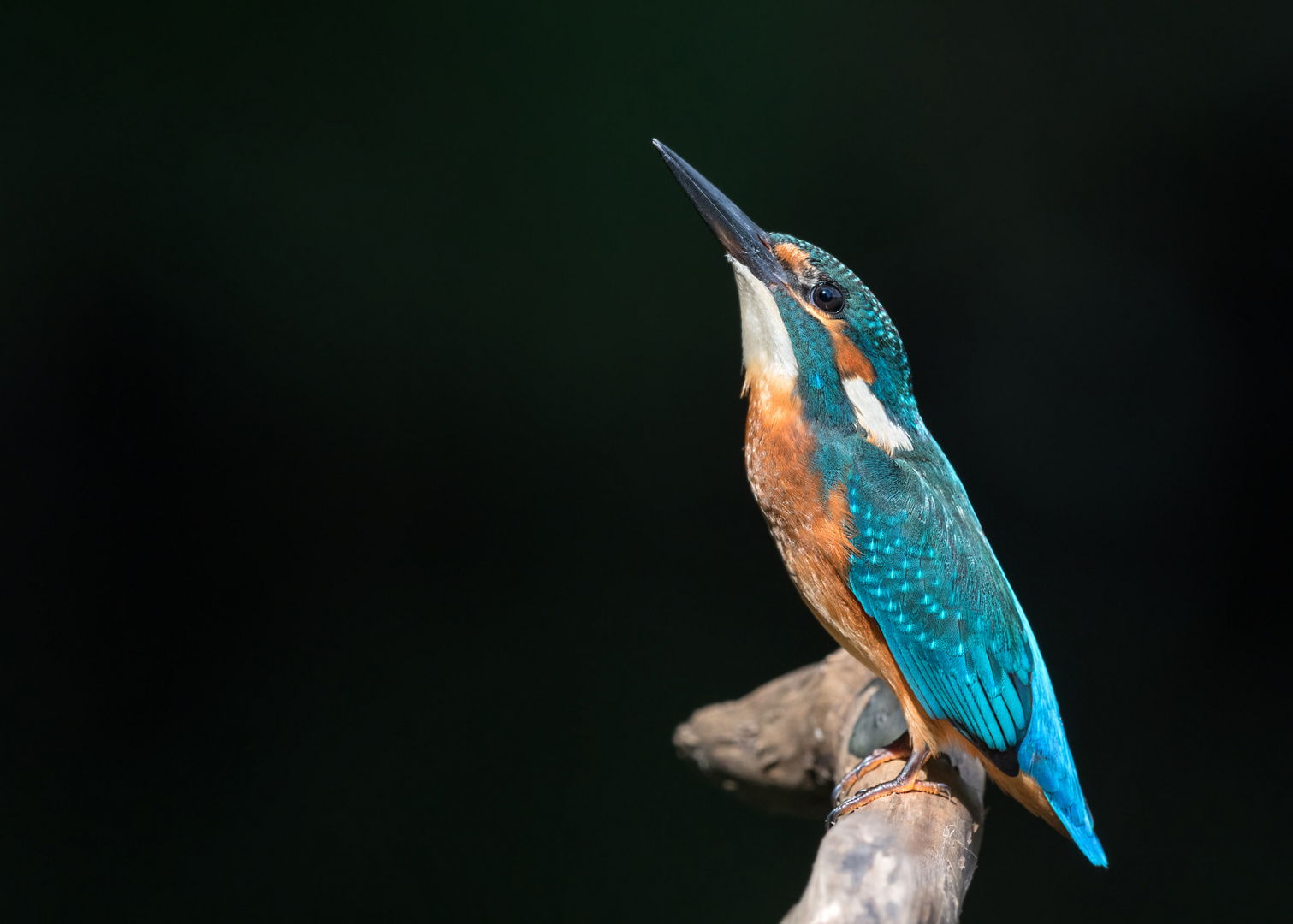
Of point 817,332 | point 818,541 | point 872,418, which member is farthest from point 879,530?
point 817,332

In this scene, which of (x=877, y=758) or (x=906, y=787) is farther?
(x=877, y=758)

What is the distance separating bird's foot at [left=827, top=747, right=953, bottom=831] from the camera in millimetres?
1756

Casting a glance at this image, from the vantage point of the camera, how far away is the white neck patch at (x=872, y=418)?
1.81 meters

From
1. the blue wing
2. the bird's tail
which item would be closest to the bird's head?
the blue wing

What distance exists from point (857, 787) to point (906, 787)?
0.63 ft

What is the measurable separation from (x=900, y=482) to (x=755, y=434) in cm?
25

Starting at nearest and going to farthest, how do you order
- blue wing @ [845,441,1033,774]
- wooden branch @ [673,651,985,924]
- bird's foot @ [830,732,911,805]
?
wooden branch @ [673,651,985,924], blue wing @ [845,441,1033,774], bird's foot @ [830,732,911,805]

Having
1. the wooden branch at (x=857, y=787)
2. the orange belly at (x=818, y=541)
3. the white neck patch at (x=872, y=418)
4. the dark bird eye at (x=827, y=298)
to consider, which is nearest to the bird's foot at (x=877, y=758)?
the wooden branch at (x=857, y=787)

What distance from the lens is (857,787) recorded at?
1.93 m

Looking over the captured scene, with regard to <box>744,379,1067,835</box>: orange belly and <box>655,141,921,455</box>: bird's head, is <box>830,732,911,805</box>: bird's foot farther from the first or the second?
<box>655,141,921,455</box>: bird's head

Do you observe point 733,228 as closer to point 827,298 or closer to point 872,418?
point 827,298

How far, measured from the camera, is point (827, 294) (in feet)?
5.85

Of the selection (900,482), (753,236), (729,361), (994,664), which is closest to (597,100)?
(729,361)

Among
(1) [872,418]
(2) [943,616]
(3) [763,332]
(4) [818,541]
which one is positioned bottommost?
(2) [943,616]
